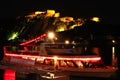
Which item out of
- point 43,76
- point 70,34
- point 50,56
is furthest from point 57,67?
point 70,34

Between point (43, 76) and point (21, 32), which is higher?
point (21, 32)

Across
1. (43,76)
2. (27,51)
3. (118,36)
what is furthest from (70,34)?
(43,76)

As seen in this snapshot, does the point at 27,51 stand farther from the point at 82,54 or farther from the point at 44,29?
the point at 44,29

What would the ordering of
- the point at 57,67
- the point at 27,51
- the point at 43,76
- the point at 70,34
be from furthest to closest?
the point at 70,34, the point at 27,51, the point at 57,67, the point at 43,76

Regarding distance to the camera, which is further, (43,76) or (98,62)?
(98,62)

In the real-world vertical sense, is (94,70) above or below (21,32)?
below

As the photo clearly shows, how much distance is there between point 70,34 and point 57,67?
60990mm

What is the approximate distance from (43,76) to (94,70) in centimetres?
530

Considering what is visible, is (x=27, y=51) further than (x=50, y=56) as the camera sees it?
Yes

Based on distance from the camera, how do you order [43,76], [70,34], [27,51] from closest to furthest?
[43,76]
[27,51]
[70,34]

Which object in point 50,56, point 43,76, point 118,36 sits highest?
point 118,36

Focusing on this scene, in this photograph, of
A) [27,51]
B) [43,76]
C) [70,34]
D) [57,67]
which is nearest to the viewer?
[43,76]

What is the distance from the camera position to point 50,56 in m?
21.7

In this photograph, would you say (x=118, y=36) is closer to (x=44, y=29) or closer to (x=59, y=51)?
(x=44, y=29)
